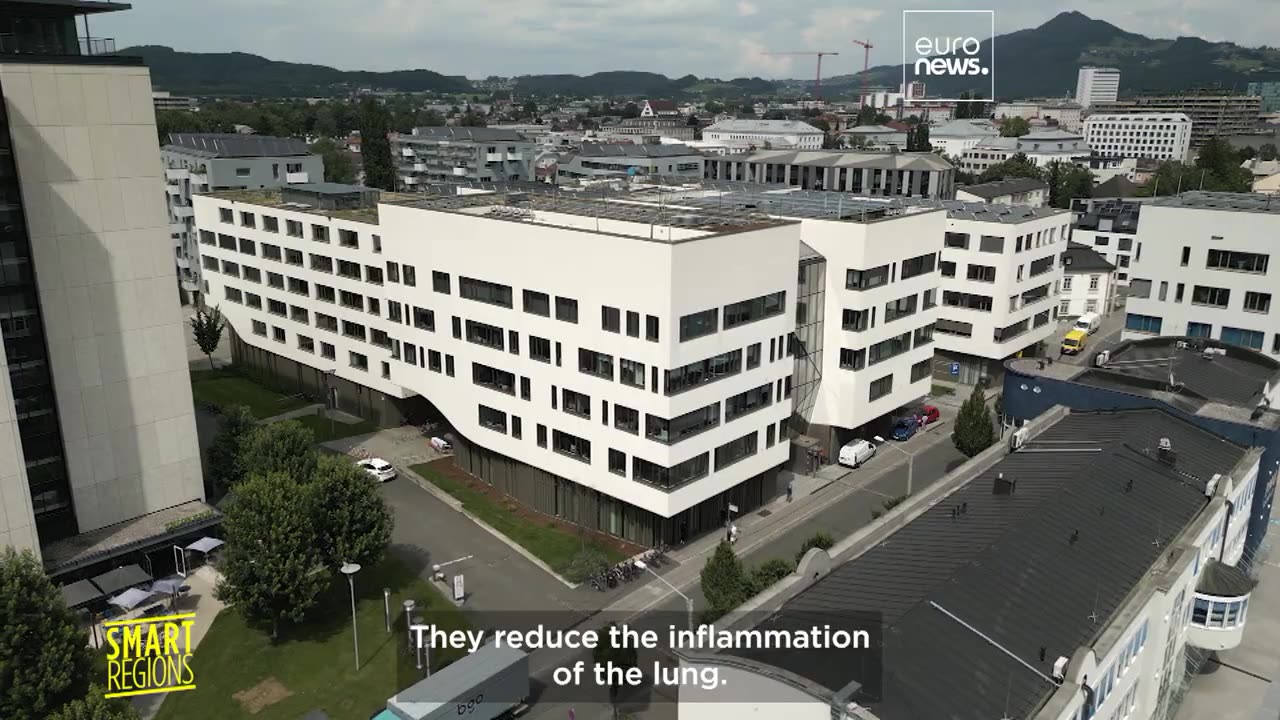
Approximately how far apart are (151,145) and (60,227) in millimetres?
6224

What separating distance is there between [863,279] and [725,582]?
89.6 ft

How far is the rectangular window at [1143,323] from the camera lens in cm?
7150

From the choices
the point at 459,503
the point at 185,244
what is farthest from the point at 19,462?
the point at 185,244

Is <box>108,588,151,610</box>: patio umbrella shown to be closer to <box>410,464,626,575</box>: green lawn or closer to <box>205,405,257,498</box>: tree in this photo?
<box>205,405,257,498</box>: tree

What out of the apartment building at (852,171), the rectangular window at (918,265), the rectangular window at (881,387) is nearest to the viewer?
the rectangular window at (881,387)

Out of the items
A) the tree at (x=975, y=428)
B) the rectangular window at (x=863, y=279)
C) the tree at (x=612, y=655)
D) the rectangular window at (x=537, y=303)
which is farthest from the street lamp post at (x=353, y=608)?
the tree at (x=975, y=428)

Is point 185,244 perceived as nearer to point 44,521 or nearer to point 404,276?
point 404,276

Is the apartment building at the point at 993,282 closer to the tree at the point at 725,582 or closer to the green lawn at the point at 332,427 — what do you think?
the tree at the point at 725,582

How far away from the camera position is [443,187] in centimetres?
8750

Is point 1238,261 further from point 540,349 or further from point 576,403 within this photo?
point 540,349

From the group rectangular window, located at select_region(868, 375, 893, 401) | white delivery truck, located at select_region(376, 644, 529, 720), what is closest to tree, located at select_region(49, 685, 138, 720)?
white delivery truck, located at select_region(376, 644, 529, 720)

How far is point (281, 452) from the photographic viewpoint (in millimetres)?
48188

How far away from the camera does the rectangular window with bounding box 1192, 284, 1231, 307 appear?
67438 mm

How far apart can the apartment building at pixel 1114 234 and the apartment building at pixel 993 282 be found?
113 ft
